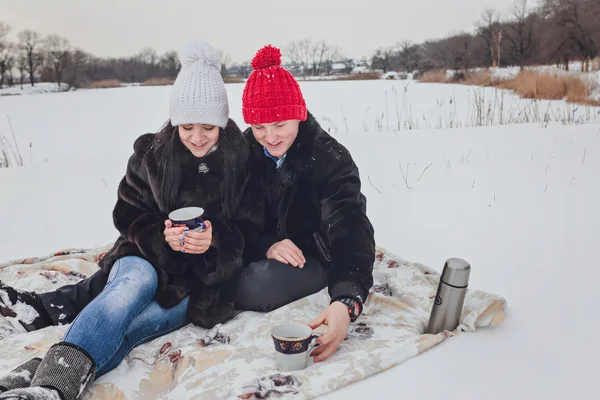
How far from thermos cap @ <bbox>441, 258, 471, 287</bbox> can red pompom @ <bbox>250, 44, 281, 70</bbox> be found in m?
0.98

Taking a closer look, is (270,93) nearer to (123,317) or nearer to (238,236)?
(238,236)

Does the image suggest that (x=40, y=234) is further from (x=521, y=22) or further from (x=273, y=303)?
(x=521, y=22)

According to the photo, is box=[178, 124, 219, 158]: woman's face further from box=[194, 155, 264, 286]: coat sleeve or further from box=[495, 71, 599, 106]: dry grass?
box=[495, 71, 599, 106]: dry grass

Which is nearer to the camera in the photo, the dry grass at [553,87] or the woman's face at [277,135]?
the woman's face at [277,135]

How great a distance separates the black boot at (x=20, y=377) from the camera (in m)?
1.16

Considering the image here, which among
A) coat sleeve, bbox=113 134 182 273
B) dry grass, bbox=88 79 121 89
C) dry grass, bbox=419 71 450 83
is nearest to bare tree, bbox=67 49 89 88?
dry grass, bbox=88 79 121 89

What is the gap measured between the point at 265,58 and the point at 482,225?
162cm

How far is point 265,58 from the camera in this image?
1712 mm

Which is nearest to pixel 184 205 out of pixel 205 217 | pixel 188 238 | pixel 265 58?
pixel 205 217

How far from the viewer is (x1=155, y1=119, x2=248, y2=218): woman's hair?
1.69 m

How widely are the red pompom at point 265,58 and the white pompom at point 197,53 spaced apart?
0.17 meters

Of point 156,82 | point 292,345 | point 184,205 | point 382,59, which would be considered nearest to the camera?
point 292,345

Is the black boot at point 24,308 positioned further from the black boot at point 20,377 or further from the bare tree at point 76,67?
the bare tree at point 76,67

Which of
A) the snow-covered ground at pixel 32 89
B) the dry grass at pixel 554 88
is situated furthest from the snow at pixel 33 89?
the dry grass at pixel 554 88
